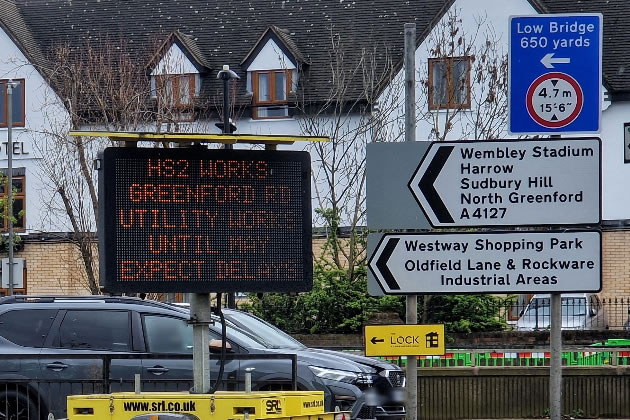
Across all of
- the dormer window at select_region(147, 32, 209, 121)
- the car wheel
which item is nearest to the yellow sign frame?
the car wheel

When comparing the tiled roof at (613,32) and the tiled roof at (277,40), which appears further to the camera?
the tiled roof at (277,40)

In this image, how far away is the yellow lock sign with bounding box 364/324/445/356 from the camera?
11.0 meters

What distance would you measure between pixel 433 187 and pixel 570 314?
2267 cm

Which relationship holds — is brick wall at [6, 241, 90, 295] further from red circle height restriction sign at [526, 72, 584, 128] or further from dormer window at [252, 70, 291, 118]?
red circle height restriction sign at [526, 72, 584, 128]

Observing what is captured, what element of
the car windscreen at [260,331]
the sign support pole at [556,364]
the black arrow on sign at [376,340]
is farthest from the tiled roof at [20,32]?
the sign support pole at [556,364]

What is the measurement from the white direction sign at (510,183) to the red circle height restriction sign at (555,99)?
163 millimetres

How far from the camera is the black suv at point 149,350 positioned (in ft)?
42.9

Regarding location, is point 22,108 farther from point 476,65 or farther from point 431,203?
point 431,203

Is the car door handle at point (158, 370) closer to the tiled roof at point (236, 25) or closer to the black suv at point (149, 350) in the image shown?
the black suv at point (149, 350)

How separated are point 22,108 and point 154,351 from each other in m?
26.9

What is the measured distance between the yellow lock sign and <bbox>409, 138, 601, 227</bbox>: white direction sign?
2412 millimetres

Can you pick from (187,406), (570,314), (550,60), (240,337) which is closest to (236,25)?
(570,314)

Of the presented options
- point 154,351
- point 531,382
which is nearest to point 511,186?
point 154,351

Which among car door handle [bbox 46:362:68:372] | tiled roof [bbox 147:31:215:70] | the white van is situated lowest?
the white van
